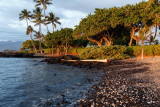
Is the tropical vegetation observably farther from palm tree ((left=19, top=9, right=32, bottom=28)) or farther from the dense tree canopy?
palm tree ((left=19, top=9, right=32, bottom=28))

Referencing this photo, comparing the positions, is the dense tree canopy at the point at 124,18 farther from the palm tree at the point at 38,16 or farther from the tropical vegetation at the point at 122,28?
the palm tree at the point at 38,16

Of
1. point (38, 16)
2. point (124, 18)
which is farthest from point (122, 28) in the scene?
point (38, 16)

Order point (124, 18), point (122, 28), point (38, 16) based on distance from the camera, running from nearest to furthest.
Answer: point (124, 18), point (122, 28), point (38, 16)

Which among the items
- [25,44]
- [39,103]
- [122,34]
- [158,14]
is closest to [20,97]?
[39,103]

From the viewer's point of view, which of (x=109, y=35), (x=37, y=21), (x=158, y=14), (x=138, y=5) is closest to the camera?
(x=158, y=14)

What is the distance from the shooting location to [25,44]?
89.3 m

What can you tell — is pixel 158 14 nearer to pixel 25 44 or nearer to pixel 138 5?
pixel 138 5

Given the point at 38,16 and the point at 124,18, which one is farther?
the point at 38,16

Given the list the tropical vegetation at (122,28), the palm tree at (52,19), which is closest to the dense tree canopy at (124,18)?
the tropical vegetation at (122,28)

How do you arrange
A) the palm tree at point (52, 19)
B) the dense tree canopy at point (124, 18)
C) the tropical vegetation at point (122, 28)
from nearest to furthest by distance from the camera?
the tropical vegetation at point (122, 28) < the dense tree canopy at point (124, 18) < the palm tree at point (52, 19)

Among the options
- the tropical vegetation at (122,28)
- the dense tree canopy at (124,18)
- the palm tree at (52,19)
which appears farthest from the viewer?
the palm tree at (52,19)

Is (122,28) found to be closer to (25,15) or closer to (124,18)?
(124,18)

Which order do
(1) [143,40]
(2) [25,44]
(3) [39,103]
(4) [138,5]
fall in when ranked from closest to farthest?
1. (3) [39,103]
2. (1) [143,40]
3. (4) [138,5]
4. (2) [25,44]

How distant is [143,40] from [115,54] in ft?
19.3
